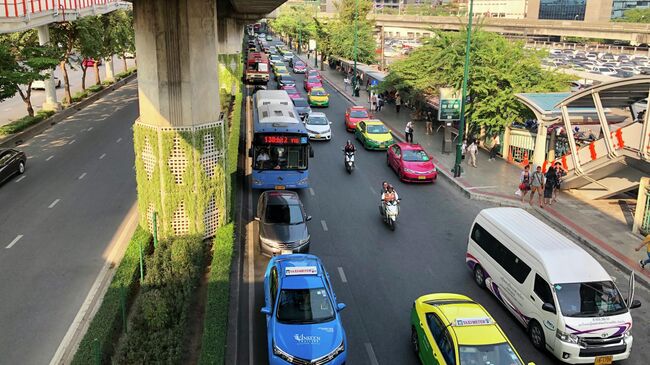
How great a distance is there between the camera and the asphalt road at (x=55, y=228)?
13586 mm

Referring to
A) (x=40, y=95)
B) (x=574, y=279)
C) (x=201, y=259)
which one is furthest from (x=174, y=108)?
(x=40, y=95)

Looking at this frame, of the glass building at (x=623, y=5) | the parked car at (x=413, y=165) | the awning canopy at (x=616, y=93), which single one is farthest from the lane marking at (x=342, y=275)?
the glass building at (x=623, y=5)

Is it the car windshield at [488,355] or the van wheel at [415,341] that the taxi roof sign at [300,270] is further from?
the car windshield at [488,355]

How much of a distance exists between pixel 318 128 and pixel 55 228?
17625mm

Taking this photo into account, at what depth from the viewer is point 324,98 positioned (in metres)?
46.6

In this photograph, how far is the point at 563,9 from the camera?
148375mm

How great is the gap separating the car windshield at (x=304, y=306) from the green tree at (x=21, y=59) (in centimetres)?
2230

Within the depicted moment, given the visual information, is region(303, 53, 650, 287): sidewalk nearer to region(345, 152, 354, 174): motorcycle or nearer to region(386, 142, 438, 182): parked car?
region(386, 142, 438, 182): parked car

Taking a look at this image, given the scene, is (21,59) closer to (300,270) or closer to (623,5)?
(300,270)

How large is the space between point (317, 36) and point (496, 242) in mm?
71014

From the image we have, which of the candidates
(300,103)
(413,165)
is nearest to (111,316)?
(413,165)

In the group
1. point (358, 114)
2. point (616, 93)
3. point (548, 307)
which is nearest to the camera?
point (548, 307)

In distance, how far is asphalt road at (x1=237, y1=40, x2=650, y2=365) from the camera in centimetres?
1313

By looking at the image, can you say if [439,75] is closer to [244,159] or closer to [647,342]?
[244,159]
